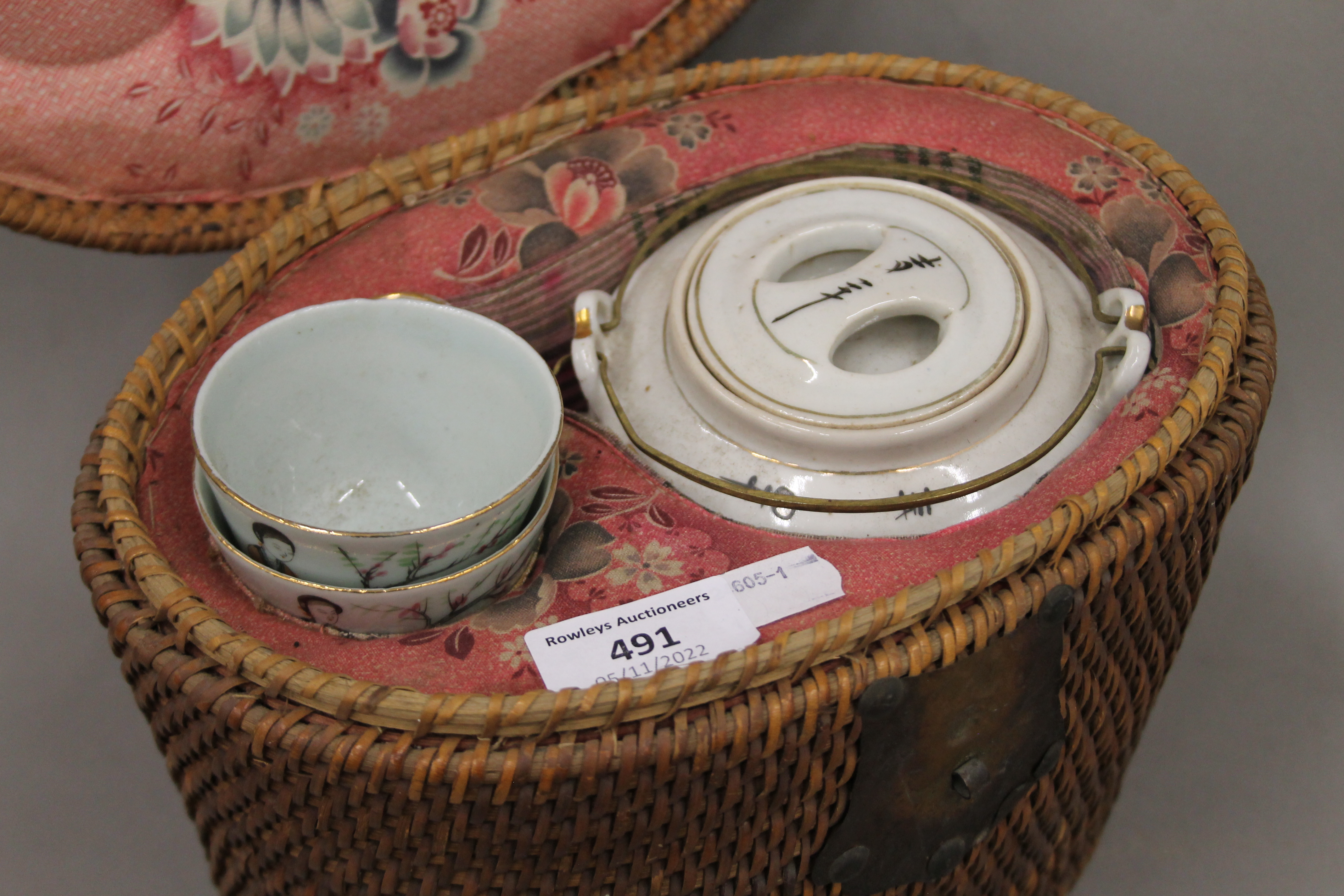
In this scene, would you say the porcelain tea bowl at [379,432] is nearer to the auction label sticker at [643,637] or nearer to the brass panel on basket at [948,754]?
the auction label sticker at [643,637]

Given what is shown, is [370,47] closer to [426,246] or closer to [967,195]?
[426,246]

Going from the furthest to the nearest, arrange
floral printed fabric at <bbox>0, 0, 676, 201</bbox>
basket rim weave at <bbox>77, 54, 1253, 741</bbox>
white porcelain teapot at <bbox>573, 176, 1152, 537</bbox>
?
1. floral printed fabric at <bbox>0, 0, 676, 201</bbox>
2. white porcelain teapot at <bbox>573, 176, 1152, 537</bbox>
3. basket rim weave at <bbox>77, 54, 1253, 741</bbox>

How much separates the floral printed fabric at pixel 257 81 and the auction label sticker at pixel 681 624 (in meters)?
0.54

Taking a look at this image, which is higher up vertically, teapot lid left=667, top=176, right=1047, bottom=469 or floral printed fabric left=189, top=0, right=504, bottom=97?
floral printed fabric left=189, top=0, right=504, bottom=97

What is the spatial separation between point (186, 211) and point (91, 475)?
327 millimetres

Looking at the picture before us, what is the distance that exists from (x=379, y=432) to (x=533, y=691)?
1.02 feet

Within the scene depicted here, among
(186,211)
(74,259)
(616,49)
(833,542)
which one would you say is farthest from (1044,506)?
(74,259)

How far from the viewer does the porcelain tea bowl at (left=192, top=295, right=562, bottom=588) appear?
2.74 feet

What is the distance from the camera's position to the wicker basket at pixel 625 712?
78cm

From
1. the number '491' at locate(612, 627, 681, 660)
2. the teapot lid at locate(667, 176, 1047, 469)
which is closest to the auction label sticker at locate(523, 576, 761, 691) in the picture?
the number '491' at locate(612, 627, 681, 660)

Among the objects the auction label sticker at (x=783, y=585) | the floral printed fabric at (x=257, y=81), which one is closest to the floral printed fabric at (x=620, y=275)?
the auction label sticker at (x=783, y=585)

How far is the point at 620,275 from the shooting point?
111 centimetres

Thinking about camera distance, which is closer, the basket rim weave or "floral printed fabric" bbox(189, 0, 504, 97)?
the basket rim weave

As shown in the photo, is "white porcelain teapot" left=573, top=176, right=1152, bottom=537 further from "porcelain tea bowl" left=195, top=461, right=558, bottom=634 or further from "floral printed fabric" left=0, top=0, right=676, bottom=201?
"floral printed fabric" left=0, top=0, right=676, bottom=201
